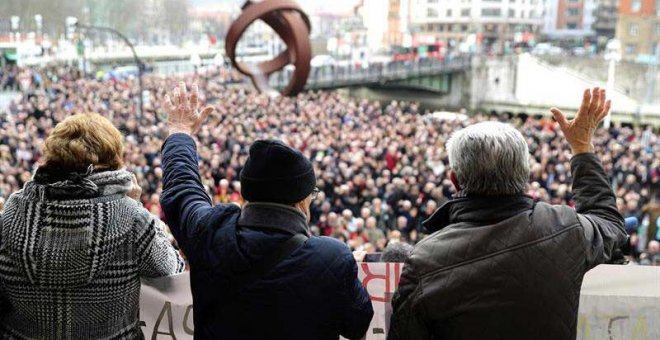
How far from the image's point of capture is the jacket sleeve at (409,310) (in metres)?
1.70

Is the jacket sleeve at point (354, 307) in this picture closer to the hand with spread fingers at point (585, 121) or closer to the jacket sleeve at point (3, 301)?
the hand with spread fingers at point (585, 121)

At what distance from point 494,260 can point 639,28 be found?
185ft

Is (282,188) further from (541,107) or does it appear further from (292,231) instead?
(541,107)

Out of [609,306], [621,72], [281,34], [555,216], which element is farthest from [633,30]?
[555,216]

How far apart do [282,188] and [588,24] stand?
80273 mm

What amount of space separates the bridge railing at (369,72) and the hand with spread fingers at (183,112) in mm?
34242

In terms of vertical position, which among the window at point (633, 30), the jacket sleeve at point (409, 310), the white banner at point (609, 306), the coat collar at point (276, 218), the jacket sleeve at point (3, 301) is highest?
the window at point (633, 30)

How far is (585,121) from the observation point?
2.01 metres

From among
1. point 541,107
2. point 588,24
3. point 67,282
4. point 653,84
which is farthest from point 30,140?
point 588,24

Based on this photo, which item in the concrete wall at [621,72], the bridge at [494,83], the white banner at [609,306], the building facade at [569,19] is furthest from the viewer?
the building facade at [569,19]

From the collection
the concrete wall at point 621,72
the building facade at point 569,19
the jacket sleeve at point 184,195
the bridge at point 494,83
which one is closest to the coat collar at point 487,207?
the jacket sleeve at point 184,195

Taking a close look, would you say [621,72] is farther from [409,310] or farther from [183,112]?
[409,310]

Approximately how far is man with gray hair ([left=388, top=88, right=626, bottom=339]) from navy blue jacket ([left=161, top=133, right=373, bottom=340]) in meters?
0.14

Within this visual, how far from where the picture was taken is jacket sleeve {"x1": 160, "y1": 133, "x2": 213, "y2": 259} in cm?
189
